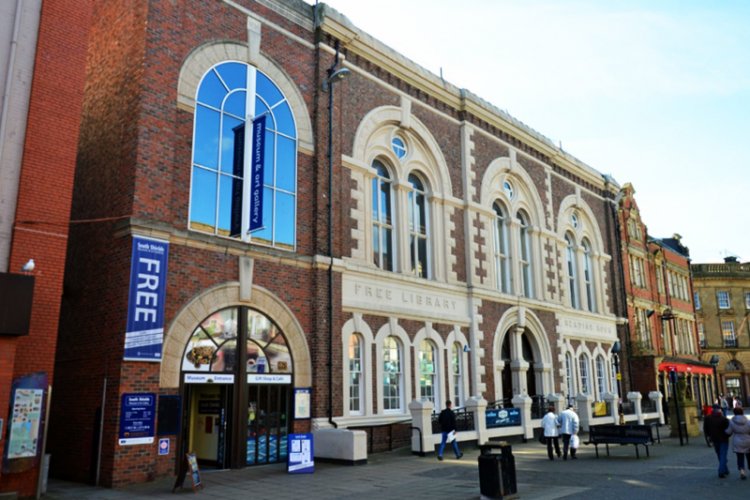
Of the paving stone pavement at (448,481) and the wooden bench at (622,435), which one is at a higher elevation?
the wooden bench at (622,435)

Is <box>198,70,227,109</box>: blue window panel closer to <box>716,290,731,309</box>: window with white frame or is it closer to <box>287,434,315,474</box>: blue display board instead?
<box>287,434,315,474</box>: blue display board

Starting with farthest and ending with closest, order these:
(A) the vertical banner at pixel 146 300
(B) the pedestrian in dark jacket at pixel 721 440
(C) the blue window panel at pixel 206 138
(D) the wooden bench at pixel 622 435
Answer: (D) the wooden bench at pixel 622 435 → (C) the blue window panel at pixel 206 138 → (A) the vertical banner at pixel 146 300 → (B) the pedestrian in dark jacket at pixel 721 440

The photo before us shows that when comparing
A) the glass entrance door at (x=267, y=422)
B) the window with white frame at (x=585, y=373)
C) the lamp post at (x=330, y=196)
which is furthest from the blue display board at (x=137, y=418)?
the window with white frame at (x=585, y=373)

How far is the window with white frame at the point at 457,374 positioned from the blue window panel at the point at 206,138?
11225 millimetres

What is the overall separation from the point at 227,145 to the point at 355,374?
7741 millimetres

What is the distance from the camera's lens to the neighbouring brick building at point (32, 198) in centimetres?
Result: 1198

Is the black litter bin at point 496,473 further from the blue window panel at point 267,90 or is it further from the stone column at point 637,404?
the stone column at point 637,404

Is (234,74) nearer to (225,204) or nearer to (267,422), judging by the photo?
(225,204)

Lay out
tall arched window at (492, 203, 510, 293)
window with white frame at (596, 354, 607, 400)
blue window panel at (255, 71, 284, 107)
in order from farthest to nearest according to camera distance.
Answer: window with white frame at (596, 354, 607, 400), tall arched window at (492, 203, 510, 293), blue window panel at (255, 71, 284, 107)

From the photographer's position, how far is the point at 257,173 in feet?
56.6

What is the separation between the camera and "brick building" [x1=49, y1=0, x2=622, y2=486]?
49.2 feet

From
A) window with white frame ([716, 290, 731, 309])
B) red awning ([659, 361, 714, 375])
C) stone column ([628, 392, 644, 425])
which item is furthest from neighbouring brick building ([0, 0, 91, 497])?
window with white frame ([716, 290, 731, 309])

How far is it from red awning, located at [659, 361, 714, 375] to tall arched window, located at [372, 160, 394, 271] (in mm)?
22983

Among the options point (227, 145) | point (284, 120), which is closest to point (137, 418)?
point (227, 145)
